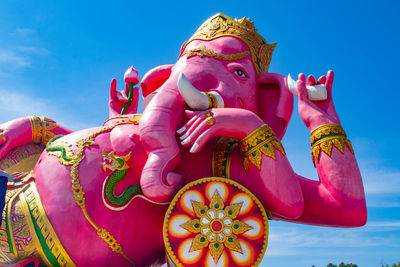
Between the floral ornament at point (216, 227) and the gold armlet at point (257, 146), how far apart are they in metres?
0.42

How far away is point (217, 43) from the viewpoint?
15.4ft

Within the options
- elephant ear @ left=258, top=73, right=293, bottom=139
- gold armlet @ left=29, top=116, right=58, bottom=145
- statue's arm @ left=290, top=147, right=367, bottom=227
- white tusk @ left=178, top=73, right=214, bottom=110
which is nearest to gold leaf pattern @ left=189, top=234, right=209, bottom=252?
statue's arm @ left=290, top=147, right=367, bottom=227

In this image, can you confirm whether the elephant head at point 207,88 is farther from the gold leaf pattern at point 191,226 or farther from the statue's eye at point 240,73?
the gold leaf pattern at point 191,226

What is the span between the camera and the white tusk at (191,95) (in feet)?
13.4

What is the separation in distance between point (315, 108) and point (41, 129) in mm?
3095

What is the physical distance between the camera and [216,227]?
376 centimetres

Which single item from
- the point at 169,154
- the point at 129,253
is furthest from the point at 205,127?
the point at 129,253

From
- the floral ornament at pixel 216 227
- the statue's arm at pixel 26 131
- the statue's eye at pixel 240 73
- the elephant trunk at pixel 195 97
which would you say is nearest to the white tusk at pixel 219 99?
the elephant trunk at pixel 195 97

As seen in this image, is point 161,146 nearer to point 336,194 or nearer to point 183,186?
point 183,186

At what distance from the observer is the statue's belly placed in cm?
394

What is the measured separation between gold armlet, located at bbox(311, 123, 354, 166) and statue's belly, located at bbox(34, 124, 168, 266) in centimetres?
150

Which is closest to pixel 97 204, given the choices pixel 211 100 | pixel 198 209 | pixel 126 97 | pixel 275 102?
pixel 198 209

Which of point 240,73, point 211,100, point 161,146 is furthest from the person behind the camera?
point 240,73

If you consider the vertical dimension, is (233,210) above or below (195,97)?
below
